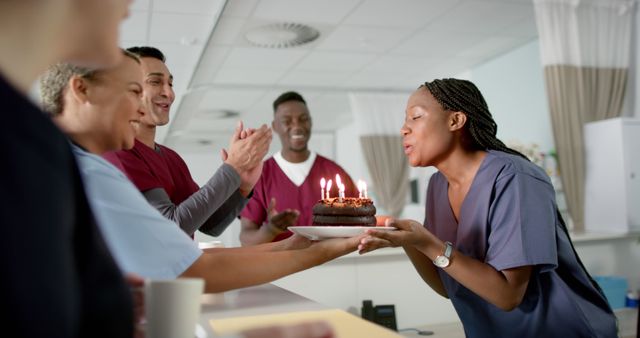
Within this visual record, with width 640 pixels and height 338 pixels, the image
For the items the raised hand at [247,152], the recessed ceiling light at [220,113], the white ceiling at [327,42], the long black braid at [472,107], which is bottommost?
the raised hand at [247,152]

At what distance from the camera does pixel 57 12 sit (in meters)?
0.60

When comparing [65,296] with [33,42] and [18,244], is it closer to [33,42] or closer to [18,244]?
[18,244]

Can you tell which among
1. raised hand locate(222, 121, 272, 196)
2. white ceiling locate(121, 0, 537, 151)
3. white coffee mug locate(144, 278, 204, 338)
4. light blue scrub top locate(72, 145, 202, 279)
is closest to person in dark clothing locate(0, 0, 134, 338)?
white coffee mug locate(144, 278, 204, 338)

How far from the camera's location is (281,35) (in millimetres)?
5379

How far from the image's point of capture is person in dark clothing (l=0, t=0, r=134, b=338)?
457mm

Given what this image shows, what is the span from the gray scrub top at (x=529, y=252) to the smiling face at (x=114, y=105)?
1152 mm

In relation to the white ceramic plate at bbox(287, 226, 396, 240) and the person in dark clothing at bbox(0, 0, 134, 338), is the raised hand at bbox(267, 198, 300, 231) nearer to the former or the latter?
the white ceramic plate at bbox(287, 226, 396, 240)

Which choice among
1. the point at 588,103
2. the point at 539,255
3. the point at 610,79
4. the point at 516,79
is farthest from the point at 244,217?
the point at 516,79

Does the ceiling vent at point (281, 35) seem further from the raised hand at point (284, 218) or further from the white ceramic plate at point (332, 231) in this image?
the white ceramic plate at point (332, 231)

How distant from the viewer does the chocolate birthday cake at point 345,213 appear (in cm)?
191

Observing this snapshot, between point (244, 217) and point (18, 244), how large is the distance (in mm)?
2956

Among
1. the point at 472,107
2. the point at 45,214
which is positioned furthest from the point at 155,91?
the point at 45,214

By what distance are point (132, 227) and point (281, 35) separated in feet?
14.9

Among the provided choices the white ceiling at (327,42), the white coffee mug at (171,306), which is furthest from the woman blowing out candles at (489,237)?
the white ceiling at (327,42)
